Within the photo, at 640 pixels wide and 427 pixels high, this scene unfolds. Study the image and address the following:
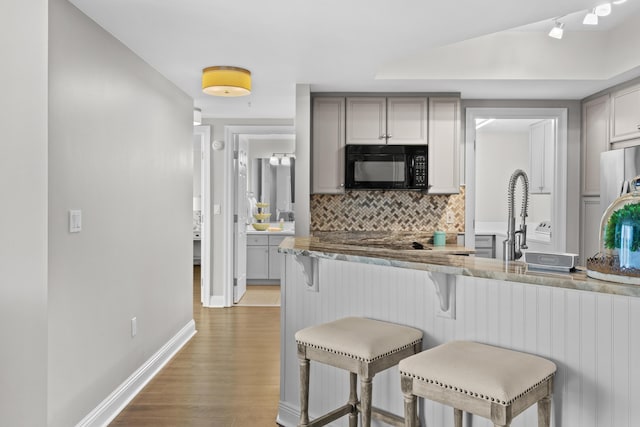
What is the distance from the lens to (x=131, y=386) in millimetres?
3152

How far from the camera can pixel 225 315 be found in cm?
539

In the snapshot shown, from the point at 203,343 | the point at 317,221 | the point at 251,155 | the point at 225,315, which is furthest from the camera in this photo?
the point at 251,155

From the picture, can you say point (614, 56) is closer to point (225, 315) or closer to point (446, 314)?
point (446, 314)

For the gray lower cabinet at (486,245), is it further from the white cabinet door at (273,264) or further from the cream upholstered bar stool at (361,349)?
the cream upholstered bar stool at (361,349)

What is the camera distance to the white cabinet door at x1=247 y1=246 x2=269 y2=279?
703cm

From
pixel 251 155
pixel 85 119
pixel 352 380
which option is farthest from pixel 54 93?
pixel 251 155

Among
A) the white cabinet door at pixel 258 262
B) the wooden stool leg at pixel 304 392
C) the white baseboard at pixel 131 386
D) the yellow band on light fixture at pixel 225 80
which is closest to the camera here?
the wooden stool leg at pixel 304 392

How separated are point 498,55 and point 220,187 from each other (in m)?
3.37

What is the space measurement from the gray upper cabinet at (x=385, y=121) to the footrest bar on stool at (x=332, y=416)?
2.59m

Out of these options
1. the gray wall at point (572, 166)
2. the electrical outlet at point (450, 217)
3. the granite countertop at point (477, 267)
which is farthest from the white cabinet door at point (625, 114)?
the granite countertop at point (477, 267)

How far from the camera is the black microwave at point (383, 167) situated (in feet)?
14.2

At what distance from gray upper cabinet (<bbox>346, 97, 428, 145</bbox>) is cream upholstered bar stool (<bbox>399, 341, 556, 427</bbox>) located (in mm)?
2836

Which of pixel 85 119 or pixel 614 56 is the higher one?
pixel 614 56

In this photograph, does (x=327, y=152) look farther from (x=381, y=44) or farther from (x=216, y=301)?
(x=216, y=301)
